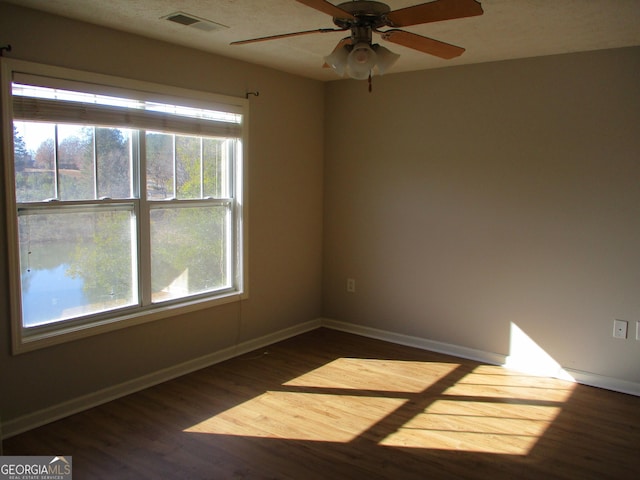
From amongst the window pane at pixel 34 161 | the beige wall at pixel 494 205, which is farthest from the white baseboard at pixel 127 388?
the window pane at pixel 34 161

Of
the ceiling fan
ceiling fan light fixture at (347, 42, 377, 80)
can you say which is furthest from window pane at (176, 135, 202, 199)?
ceiling fan light fixture at (347, 42, 377, 80)

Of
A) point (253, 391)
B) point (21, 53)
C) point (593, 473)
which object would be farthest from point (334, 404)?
point (21, 53)

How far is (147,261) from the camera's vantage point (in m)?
3.74

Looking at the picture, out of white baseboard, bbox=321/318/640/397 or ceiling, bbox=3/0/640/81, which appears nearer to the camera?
ceiling, bbox=3/0/640/81

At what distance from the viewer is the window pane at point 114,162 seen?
136 inches

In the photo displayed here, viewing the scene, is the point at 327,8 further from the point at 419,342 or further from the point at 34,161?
the point at 419,342

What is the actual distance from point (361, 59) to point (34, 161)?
2020 millimetres

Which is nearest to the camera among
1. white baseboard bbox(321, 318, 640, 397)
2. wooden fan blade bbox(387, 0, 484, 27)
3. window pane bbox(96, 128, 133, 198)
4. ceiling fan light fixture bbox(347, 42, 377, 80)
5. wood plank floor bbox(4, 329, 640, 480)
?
wooden fan blade bbox(387, 0, 484, 27)

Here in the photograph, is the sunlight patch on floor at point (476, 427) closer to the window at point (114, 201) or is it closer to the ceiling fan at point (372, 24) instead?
the window at point (114, 201)

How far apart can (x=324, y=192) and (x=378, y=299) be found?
117 centimetres

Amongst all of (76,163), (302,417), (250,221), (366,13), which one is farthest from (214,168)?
(366,13)

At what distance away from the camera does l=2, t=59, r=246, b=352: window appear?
10.2 feet

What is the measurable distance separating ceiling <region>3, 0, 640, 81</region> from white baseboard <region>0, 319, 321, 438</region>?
2.31 meters

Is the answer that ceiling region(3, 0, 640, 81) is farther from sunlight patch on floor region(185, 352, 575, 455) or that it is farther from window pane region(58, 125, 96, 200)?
sunlight patch on floor region(185, 352, 575, 455)
